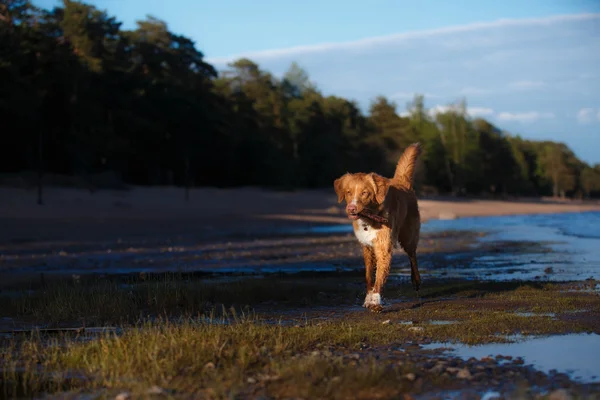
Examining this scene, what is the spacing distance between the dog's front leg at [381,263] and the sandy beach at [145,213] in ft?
52.8

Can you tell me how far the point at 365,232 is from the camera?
925 centimetres

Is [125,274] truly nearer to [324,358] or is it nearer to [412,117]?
[324,358]

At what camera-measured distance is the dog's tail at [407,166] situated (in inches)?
426

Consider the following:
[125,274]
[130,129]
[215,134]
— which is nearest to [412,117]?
[215,134]

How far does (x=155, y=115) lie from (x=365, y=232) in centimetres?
4176

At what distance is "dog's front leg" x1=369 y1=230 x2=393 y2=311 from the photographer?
29.5 ft

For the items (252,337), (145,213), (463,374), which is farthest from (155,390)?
(145,213)

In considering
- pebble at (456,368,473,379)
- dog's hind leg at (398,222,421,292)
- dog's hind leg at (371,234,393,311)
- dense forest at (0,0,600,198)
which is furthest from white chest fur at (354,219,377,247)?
dense forest at (0,0,600,198)

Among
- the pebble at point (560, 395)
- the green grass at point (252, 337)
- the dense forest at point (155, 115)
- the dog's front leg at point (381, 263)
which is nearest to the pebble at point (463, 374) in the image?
the green grass at point (252, 337)

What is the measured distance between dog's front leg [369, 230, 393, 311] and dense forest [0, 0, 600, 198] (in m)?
27.1

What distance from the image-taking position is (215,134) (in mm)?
53125

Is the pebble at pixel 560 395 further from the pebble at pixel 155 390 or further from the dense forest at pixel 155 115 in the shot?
the dense forest at pixel 155 115

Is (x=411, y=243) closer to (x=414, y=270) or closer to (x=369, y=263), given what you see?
(x=414, y=270)

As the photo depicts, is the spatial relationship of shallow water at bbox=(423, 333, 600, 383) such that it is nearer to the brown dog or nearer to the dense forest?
the brown dog
